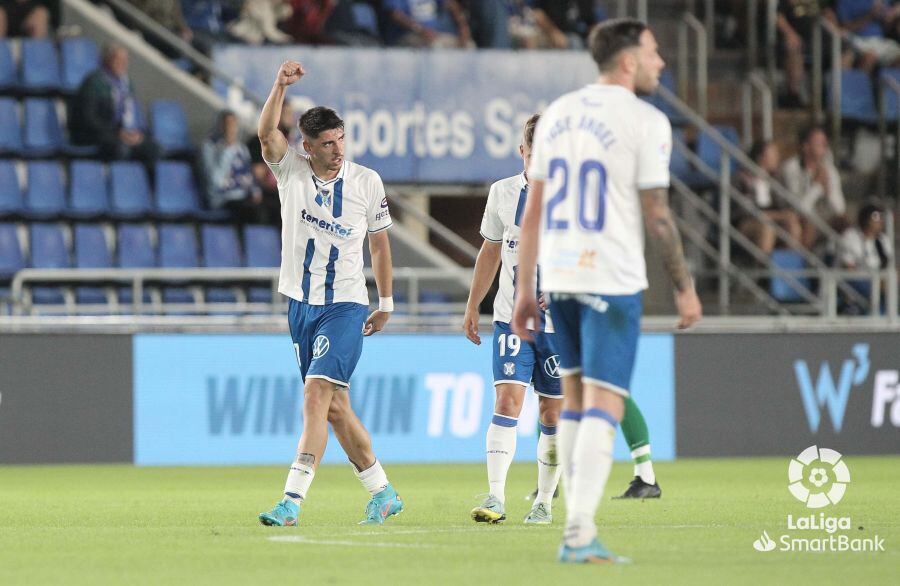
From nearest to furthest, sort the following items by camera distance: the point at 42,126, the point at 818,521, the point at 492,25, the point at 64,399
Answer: the point at 818,521, the point at 64,399, the point at 42,126, the point at 492,25

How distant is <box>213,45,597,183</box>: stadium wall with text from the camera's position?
1959 cm

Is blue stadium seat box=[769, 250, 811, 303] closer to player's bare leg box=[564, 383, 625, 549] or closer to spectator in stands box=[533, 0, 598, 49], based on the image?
spectator in stands box=[533, 0, 598, 49]

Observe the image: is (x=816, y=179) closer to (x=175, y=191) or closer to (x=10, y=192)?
(x=175, y=191)

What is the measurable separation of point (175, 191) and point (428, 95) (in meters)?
3.37

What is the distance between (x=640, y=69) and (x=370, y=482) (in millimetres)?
3231

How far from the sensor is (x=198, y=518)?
969 centimetres

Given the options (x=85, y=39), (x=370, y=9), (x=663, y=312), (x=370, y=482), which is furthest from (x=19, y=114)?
(x=370, y=482)

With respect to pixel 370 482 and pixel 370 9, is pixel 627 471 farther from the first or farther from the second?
pixel 370 9

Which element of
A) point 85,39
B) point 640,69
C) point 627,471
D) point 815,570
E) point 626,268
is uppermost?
point 85,39

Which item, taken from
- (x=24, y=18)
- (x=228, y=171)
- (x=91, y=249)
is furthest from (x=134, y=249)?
(x=24, y=18)

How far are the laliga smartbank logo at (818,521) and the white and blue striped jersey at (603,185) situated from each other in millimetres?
1566

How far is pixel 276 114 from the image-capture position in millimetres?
8773

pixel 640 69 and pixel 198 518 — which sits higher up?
pixel 640 69

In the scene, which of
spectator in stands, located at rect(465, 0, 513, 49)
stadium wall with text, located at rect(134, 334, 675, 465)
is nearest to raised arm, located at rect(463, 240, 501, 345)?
stadium wall with text, located at rect(134, 334, 675, 465)
